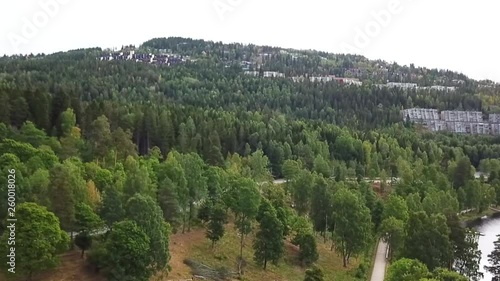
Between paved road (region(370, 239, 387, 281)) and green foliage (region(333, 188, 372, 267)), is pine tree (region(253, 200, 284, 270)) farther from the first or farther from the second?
paved road (region(370, 239, 387, 281))

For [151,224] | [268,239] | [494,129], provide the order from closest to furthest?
[151,224]
[268,239]
[494,129]

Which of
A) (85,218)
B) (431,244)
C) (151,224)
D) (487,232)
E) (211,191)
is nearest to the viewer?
(151,224)

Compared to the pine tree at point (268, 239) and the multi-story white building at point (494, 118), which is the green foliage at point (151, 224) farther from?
the multi-story white building at point (494, 118)

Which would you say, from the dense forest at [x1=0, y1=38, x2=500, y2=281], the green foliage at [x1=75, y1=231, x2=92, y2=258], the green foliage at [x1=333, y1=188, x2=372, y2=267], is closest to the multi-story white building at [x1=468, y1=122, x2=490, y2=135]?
the dense forest at [x1=0, y1=38, x2=500, y2=281]

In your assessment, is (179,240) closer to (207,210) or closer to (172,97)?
(207,210)

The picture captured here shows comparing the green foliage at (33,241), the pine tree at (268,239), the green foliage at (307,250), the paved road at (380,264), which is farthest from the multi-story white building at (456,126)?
the green foliage at (33,241)

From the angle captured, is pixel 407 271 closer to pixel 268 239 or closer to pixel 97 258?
pixel 268 239

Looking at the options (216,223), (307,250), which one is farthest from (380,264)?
(216,223)

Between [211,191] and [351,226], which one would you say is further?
[211,191]

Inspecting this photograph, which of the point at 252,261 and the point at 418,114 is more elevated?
the point at 418,114
